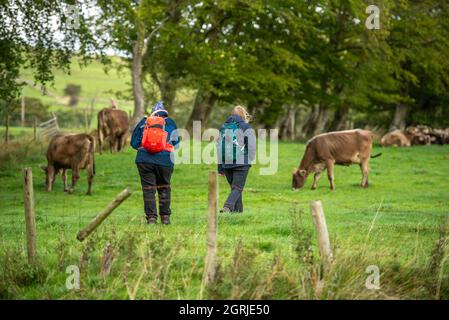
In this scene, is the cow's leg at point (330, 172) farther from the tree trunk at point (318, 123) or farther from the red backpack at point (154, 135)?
the tree trunk at point (318, 123)

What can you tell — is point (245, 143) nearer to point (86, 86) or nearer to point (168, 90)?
point (168, 90)

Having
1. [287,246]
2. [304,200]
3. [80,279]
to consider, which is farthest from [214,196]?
[304,200]

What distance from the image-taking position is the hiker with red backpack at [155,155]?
12.8m

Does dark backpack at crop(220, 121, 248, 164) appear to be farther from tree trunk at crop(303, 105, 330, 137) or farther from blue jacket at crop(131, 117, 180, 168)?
tree trunk at crop(303, 105, 330, 137)

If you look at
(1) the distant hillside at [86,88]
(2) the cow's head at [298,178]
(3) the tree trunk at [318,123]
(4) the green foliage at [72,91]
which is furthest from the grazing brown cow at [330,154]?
(4) the green foliage at [72,91]

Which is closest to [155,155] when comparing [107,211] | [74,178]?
[107,211]

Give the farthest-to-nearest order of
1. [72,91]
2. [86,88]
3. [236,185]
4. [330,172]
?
[86,88], [72,91], [330,172], [236,185]

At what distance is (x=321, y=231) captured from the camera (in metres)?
8.61

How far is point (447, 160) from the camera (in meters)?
29.4

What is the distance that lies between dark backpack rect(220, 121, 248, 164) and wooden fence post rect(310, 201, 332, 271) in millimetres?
5245

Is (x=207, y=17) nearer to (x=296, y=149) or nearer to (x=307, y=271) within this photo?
(x=296, y=149)

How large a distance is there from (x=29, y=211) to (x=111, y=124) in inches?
694

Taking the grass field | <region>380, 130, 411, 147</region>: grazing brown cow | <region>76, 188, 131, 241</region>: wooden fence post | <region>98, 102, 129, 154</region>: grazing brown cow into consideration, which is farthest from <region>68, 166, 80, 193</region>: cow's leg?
<region>380, 130, 411, 147</region>: grazing brown cow

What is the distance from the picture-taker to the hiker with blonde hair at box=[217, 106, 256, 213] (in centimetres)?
1384
